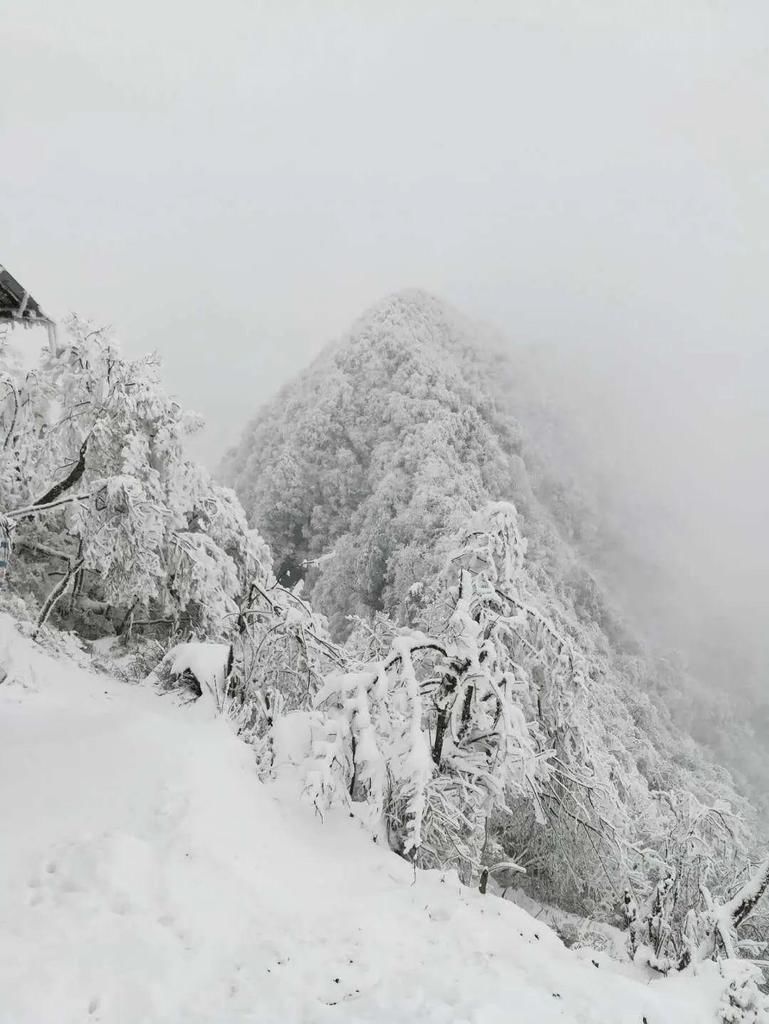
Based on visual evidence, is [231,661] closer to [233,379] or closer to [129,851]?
[129,851]

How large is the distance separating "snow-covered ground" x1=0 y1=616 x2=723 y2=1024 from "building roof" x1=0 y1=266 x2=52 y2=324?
641 cm

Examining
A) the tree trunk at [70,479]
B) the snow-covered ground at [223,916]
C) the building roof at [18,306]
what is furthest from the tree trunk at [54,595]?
the snow-covered ground at [223,916]

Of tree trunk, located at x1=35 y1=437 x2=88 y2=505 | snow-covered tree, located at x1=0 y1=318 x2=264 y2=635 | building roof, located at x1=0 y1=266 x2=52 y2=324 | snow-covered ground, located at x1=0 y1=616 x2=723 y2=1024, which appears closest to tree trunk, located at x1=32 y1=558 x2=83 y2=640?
snow-covered tree, located at x1=0 y1=318 x2=264 y2=635

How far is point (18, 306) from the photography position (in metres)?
9.47

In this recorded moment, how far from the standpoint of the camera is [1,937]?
3666 mm

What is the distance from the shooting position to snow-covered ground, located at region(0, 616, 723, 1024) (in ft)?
11.7

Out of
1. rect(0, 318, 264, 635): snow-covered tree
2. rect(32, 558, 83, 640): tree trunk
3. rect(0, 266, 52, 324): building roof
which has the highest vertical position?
rect(0, 266, 52, 324): building roof

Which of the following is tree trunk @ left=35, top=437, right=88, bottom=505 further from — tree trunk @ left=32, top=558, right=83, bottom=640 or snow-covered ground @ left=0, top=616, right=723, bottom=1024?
snow-covered ground @ left=0, top=616, right=723, bottom=1024

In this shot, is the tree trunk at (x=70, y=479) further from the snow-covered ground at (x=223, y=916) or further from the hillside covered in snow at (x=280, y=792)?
the snow-covered ground at (x=223, y=916)

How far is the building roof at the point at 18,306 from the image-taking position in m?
9.23

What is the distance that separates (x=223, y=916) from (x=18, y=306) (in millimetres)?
9268

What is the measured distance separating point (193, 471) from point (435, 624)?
18.8ft

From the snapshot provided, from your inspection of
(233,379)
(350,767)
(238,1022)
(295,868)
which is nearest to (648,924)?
(350,767)

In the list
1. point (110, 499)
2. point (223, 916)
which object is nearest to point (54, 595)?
point (110, 499)
